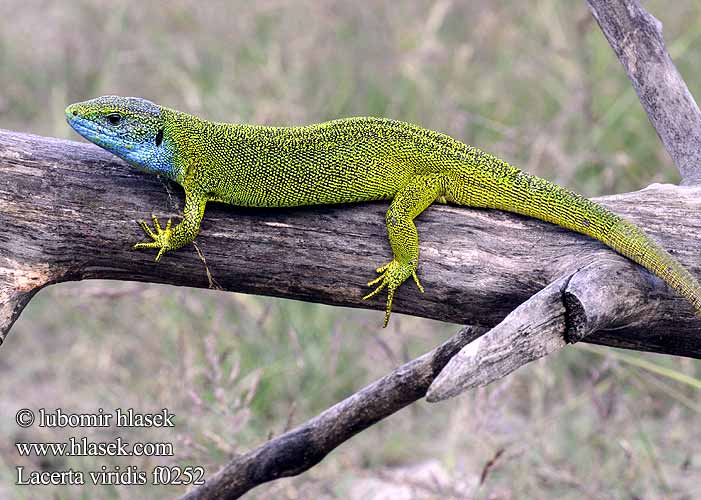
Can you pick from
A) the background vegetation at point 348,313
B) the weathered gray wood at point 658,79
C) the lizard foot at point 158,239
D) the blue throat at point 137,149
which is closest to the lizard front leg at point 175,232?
the lizard foot at point 158,239

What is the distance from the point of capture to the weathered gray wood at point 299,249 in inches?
169

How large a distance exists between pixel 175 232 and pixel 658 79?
3.00 meters

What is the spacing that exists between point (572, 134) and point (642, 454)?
3971mm

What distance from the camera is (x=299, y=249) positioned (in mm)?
4461

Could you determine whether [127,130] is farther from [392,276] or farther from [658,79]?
[658,79]

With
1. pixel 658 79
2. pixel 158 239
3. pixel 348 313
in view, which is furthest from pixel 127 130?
pixel 348 313

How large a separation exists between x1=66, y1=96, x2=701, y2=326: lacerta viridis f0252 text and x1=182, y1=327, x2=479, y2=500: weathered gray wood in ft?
1.25

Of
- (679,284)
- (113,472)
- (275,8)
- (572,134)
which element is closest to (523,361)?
(679,284)

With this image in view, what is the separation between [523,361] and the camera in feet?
11.2

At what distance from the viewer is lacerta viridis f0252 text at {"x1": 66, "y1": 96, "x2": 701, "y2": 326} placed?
4488mm

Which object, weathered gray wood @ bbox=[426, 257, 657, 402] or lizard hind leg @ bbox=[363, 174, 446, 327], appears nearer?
weathered gray wood @ bbox=[426, 257, 657, 402]

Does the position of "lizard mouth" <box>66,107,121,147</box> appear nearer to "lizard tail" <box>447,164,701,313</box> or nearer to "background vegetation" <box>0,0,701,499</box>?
"background vegetation" <box>0,0,701,499</box>

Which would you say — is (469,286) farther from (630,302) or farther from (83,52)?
(83,52)

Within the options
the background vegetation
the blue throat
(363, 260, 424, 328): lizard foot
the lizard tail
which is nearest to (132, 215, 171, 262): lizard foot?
the blue throat
